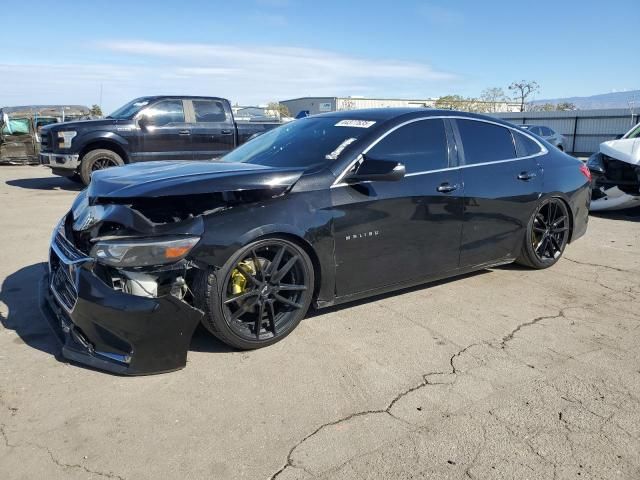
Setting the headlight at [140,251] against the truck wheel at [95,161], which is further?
the truck wheel at [95,161]

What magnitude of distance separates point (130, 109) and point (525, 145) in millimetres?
8783

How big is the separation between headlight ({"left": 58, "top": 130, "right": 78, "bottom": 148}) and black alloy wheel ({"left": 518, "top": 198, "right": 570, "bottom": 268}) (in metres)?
8.99

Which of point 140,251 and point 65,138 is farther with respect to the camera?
point 65,138

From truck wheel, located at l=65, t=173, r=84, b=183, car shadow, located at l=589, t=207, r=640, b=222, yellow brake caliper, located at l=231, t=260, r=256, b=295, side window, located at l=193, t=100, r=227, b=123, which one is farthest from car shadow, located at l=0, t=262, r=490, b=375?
side window, located at l=193, t=100, r=227, b=123

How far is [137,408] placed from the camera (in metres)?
2.93

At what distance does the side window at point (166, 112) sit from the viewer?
36.9 feet

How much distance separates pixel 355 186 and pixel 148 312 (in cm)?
172

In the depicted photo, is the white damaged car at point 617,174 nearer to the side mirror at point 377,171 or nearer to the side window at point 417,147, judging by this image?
the side window at point 417,147

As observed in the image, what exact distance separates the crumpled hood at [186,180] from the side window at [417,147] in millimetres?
791

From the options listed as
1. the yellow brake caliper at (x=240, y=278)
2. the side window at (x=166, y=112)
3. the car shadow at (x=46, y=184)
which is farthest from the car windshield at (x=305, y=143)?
the car shadow at (x=46, y=184)

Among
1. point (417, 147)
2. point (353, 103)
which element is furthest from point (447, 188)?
point (353, 103)

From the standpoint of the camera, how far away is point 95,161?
35.8ft

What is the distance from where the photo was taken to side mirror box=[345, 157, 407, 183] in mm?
3766

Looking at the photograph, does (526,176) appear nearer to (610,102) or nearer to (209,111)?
(209,111)
